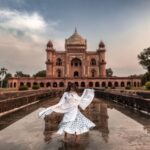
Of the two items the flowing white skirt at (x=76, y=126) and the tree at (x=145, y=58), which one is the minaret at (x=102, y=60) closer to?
the tree at (x=145, y=58)

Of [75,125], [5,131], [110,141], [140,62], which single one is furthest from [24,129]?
[140,62]

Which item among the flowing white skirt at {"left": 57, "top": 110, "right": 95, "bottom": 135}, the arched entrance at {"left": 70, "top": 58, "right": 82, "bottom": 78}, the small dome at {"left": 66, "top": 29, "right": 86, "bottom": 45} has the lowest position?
the flowing white skirt at {"left": 57, "top": 110, "right": 95, "bottom": 135}

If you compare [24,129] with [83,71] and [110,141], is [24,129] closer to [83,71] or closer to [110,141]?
[110,141]

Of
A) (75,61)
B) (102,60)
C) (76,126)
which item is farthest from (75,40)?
(76,126)

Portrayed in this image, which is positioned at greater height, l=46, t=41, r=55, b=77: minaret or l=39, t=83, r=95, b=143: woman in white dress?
l=46, t=41, r=55, b=77: minaret

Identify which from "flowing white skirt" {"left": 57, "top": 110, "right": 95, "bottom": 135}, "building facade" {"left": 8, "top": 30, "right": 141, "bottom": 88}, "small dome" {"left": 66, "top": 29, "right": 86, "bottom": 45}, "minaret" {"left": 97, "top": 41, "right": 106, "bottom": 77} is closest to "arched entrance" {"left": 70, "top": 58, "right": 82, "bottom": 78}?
"building facade" {"left": 8, "top": 30, "right": 141, "bottom": 88}

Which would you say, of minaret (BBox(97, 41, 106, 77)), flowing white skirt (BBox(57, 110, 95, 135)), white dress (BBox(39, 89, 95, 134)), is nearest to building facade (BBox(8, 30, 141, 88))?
minaret (BBox(97, 41, 106, 77))

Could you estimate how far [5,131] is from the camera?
913 cm

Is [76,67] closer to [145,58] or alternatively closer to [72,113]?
[145,58]

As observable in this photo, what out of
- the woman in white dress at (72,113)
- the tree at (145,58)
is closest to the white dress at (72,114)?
the woman in white dress at (72,113)

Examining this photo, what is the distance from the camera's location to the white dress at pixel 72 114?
730 centimetres

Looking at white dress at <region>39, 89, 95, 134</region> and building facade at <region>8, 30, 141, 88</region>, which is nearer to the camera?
white dress at <region>39, 89, 95, 134</region>

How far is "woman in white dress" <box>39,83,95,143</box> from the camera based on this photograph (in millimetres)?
7309

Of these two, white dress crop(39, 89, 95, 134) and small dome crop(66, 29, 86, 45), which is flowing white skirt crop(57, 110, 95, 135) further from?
small dome crop(66, 29, 86, 45)
